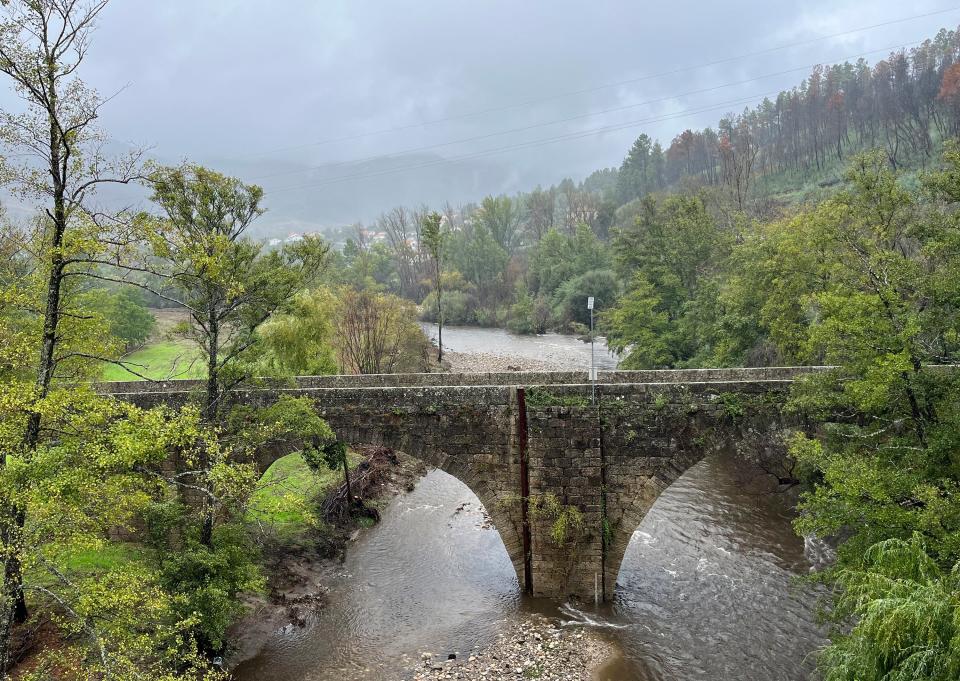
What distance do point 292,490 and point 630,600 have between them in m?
12.2

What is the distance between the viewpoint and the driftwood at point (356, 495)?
19.5 metres

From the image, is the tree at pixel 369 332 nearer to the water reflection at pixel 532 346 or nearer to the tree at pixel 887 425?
the water reflection at pixel 532 346

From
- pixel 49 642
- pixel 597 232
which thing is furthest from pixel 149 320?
pixel 597 232

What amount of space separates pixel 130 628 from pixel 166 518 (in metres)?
2.54

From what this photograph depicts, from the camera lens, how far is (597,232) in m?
78.1

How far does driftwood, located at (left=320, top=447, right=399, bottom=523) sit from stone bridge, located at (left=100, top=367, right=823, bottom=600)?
19.5 feet

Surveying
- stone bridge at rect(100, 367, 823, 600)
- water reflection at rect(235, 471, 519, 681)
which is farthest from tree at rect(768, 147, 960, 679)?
water reflection at rect(235, 471, 519, 681)

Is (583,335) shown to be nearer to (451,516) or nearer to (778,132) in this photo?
(451,516)

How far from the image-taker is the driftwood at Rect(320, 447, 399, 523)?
766 inches

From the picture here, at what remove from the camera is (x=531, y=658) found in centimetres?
1234

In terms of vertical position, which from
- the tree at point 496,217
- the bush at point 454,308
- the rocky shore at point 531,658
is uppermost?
the tree at point 496,217

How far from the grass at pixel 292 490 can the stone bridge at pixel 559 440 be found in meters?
4.07

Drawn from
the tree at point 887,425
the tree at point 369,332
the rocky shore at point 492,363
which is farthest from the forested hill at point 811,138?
the tree at point 887,425

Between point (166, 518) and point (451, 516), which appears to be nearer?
point (166, 518)
